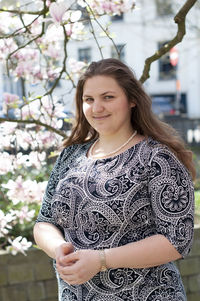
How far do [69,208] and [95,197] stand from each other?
126mm

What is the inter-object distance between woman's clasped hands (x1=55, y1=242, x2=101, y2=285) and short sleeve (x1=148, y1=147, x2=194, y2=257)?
0.82 ft

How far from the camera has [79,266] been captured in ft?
5.87

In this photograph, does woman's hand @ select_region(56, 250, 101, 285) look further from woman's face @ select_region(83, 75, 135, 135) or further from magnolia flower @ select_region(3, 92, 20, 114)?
magnolia flower @ select_region(3, 92, 20, 114)

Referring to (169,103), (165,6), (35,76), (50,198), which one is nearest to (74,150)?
(50,198)

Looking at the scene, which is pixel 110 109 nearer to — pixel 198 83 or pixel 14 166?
pixel 14 166

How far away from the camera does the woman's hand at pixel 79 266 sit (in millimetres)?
1790

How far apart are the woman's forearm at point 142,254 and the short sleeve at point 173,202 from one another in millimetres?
28

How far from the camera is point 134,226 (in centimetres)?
196

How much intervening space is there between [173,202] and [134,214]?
149 mm

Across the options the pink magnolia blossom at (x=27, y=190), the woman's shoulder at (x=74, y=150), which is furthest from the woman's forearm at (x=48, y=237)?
the pink magnolia blossom at (x=27, y=190)

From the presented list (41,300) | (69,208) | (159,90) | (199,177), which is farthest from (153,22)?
(69,208)

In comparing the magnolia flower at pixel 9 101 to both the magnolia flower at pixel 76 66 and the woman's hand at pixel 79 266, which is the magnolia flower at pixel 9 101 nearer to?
the magnolia flower at pixel 76 66

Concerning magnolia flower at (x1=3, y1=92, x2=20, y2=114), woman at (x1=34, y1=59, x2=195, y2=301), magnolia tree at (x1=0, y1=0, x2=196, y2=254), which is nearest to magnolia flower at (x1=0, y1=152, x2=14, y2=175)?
magnolia tree at (x1=0, y1=0, x2=196, y2=254)

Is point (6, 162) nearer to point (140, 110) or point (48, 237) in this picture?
point (48, 237)
